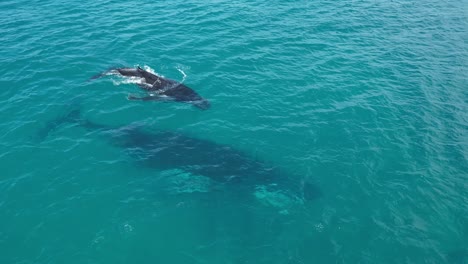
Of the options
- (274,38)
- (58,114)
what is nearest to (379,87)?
(274,38)

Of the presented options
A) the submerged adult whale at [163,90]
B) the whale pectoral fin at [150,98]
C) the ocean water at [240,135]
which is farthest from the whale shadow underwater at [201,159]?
the submerged adult whale at [163,90]

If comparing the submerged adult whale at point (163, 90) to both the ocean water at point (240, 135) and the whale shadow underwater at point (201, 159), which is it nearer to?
the ocean water at point (240, 135)

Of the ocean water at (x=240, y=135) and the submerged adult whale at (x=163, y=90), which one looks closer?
the ocean water at (x=240, y=135)

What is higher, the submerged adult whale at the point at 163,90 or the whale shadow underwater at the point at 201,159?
the submerged adult whale at the point at 163,90

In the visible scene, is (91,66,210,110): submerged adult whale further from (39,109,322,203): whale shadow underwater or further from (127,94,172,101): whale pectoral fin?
(39,109,322,203): whale shadow underwater

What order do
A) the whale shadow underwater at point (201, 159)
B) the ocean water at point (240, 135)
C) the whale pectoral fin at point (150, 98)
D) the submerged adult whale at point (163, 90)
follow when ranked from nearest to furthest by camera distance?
the ocean water at point (240, 135) < the whale shadow underwater at point (201, 159) < the submerged adult whale at point (163, 90) < the whale pectoral fin at point (150, 98)

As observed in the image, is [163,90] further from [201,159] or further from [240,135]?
[201,159]

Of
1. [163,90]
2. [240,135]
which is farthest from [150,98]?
[240,135]
